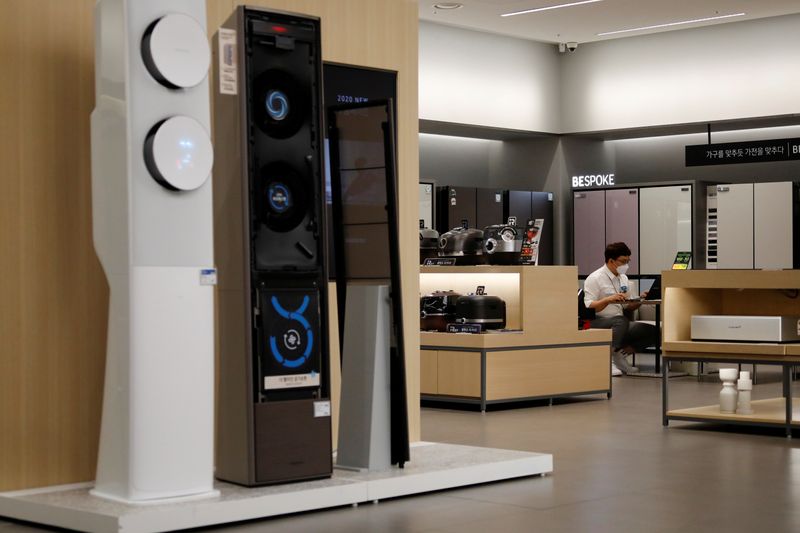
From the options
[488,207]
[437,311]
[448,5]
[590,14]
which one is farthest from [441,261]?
[488,207]

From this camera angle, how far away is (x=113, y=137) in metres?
4.57

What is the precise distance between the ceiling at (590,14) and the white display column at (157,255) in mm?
7889

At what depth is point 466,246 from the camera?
9.36 meters

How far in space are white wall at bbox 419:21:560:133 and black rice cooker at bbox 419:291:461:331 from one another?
4505mm

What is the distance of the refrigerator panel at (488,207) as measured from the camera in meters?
14.6

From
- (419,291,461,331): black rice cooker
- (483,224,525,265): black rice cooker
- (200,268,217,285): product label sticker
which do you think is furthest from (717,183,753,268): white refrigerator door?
(200,268,217,285): product label sticker

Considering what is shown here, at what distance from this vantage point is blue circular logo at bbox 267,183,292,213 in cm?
481

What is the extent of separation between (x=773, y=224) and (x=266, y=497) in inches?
416

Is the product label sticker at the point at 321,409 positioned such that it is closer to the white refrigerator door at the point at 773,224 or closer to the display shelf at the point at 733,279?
the display shelf at the point at 733,279

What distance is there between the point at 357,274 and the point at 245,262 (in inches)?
31.9

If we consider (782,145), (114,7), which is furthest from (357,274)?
(782,145)

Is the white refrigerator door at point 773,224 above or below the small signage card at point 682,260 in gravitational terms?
above

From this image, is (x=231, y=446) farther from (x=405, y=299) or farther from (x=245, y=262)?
(x=405, y=299)

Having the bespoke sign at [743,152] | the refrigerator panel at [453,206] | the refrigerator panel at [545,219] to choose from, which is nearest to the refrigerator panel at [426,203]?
the refrigerator panel at [453,206]
